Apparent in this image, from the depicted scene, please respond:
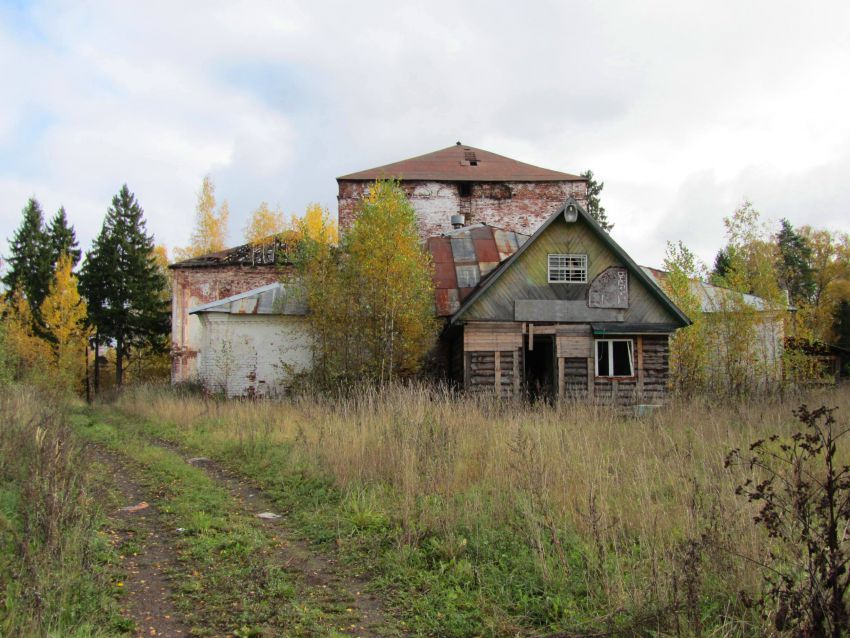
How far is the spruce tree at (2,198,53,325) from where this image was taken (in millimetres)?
38250

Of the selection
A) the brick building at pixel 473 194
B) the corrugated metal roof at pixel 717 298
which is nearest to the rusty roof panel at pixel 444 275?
the corrugated metal roof at pixel 717 298

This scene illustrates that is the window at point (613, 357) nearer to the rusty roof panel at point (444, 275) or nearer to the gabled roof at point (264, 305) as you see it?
the rusty roof panel at point (444, 275)

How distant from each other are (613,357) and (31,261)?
35.1m

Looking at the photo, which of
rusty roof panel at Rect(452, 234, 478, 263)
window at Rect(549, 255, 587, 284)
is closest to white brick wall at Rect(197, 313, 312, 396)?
rusty roof panel at Rect(452, 234, 478, 263)

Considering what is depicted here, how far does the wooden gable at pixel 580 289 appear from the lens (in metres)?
18.9

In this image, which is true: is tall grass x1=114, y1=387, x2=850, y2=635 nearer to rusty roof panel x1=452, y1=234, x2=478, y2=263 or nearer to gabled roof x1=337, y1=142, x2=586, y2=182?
rusty roof panel x1=452, y1=234, x2=478, y2=263

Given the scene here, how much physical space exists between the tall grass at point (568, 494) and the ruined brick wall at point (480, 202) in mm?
23136

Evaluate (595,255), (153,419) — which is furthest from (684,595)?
(595,255)

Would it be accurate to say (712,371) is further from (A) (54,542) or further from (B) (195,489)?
(A) (54,542)

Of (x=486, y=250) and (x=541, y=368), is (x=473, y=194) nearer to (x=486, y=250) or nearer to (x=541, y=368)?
(x=486, y=250)

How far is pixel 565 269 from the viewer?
1912cm

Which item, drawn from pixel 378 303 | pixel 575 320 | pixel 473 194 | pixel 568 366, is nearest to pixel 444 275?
pixel 378 303

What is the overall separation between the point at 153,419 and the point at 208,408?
162cm

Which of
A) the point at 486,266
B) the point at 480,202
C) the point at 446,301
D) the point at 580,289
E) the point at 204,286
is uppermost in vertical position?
the point at 480,202
